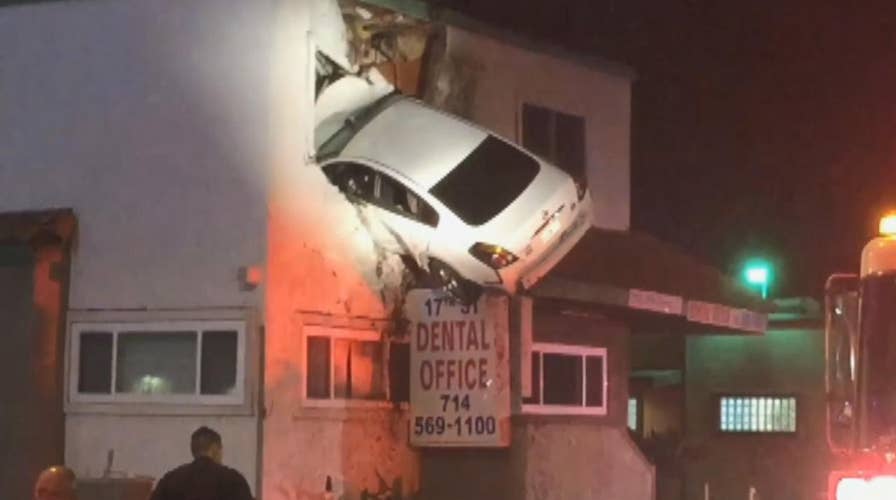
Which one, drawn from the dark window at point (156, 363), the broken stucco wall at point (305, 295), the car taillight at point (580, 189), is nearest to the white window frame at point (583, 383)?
the broken stucco wall at point (305, 295)

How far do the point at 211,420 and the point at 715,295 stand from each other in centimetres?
668

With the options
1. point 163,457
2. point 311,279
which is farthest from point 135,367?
point 311,279

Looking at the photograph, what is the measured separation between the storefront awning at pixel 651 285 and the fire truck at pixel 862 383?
7817 mm

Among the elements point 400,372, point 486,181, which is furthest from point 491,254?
point 400,372

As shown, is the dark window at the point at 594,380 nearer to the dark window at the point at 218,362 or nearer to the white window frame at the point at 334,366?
the white window frame at the point at 334,366

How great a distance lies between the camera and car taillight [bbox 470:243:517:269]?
14.3m

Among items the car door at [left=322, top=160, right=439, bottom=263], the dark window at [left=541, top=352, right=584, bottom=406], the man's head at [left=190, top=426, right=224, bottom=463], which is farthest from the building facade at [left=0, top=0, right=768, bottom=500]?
the man's head at [left=190, top=426, right=224, bottom=463]

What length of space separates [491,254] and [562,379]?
3.31 metres

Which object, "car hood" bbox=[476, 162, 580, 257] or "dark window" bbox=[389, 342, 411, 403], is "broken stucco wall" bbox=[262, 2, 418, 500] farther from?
"car hood" bbox=[476, 162, 580, 257]

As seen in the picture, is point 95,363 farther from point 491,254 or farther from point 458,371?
point 491,254

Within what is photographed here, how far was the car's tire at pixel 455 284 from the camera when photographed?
48.6 feet

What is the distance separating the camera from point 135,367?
14.7 meters

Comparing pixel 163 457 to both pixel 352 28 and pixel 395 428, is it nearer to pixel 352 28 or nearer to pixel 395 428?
pixel 395 428

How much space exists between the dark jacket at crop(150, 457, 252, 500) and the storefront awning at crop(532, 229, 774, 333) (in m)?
4.80
